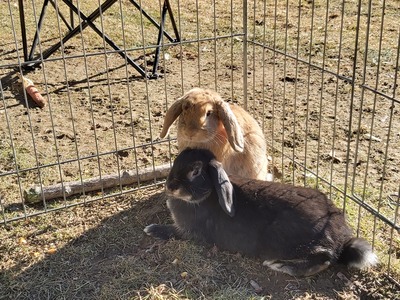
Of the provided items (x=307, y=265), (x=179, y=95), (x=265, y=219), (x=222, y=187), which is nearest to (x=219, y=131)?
(x=222, y=187)

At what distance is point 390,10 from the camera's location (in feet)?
28.0

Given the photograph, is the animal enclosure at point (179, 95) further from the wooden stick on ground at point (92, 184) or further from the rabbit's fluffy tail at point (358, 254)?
the rabbit's fluffy tail at point (358, 254)

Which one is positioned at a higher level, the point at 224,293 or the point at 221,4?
the point at 221,4

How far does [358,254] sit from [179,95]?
3.38 meters

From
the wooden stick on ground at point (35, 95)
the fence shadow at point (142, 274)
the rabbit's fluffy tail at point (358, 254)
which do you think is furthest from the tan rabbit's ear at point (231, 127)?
the wooden stick on ground at point (35, 95)

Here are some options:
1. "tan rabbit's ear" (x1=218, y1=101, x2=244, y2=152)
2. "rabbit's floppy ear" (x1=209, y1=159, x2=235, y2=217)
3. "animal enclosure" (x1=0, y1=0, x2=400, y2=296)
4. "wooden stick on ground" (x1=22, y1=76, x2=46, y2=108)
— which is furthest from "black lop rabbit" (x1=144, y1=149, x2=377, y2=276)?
"wooden stick on ground" (x1=22, y1=76, x2=46, y2=108)

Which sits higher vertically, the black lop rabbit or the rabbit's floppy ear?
the rabbit's floppy ear

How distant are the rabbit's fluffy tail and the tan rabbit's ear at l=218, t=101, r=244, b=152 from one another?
861mm

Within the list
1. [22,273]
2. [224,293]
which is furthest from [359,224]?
[22,273]

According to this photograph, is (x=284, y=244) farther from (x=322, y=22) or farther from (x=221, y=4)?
(x=221, y=4)

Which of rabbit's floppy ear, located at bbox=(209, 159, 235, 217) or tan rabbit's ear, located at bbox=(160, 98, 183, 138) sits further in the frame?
tan rabbit's ear, located at bbox=(160, 98, 183, 138)

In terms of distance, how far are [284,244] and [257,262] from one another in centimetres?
29

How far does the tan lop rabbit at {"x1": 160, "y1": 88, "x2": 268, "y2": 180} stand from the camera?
3307 millimetres

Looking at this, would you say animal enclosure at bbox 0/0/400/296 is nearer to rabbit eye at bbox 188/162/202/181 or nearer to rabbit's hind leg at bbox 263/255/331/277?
rabbit's hind leg at bbox 263/255/331/277
